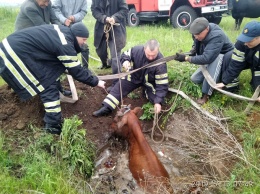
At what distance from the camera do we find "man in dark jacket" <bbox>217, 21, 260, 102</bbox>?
372 cm

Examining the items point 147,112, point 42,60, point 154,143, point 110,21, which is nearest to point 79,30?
point 42,60

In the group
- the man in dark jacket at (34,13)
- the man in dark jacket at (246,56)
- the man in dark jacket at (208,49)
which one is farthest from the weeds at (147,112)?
the man in dark jacket at (34,13)

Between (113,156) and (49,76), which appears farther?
(113,156)

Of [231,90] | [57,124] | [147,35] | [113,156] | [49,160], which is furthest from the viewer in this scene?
[147,35]

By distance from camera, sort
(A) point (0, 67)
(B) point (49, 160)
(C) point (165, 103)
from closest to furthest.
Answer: (B) point (49, 160) < (A) point (0, 67) < (C) point (165, 103)

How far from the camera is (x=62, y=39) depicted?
3723 mm

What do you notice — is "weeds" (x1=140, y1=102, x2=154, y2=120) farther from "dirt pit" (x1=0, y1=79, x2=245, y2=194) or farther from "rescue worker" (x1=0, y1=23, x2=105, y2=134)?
"rescue worker" (x1=0, y1=23, x2=105, y2=134)

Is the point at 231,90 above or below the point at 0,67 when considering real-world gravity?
below

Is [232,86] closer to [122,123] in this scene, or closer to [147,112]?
[147,112]

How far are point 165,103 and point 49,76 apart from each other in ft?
7.05

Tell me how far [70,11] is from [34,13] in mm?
1084

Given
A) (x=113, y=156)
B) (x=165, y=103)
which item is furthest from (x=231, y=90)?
(x=113, y=156)

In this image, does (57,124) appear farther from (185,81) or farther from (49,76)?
(185,81)

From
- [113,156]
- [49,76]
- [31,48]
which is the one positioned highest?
[31,48]
